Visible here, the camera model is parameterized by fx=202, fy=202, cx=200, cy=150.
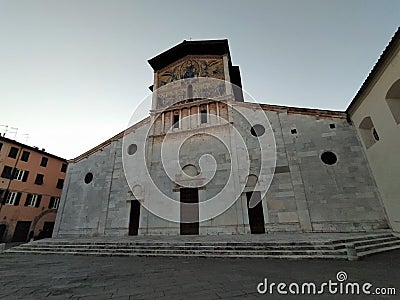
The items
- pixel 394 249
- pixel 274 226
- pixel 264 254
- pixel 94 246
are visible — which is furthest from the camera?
pixel 274 226

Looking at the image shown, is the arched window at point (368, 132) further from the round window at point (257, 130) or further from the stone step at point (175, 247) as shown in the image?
the stone step at point (175, 247)

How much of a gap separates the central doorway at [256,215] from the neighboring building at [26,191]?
2265 centimetres

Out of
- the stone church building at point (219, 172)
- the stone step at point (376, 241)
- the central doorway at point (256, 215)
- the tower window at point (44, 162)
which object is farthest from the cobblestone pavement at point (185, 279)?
the tower window at point (44, 162)

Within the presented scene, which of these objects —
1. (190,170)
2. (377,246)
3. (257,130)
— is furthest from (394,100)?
(190,170)

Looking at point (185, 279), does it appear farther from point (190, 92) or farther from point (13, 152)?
point (13, 152)

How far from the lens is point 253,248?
23.4ft

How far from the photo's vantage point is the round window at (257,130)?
13.0 metres

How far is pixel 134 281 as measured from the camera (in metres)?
4.25

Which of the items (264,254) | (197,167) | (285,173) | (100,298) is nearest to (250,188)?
(285,173)

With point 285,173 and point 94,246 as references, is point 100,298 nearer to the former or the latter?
point 94,246

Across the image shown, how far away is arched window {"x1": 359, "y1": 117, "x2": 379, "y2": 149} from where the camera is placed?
10.5 m

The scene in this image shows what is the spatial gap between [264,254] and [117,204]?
10.6m

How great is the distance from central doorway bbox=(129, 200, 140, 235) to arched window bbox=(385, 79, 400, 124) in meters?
14.3

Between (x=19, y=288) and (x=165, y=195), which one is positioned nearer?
(x=19, y=288)
